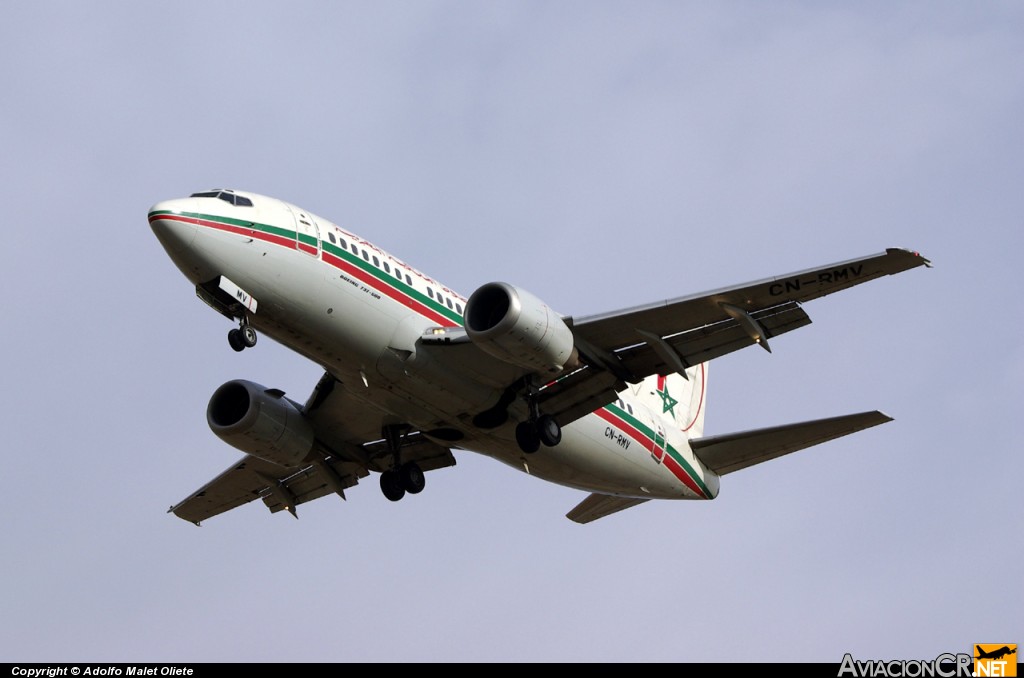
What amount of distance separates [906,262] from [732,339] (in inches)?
186

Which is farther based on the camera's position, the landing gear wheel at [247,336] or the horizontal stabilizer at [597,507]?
the horizontal stabilizer at [597,507]

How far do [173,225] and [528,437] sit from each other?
906 centimetres

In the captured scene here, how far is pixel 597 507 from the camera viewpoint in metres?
37.1

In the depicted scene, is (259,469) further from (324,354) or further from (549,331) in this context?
(549,331)

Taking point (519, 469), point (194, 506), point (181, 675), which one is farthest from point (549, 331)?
point (194, 506)

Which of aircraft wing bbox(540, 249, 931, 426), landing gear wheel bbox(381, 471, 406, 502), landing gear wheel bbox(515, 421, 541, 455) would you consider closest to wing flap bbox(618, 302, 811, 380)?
aircraft wing bbox(540, 249, 931, 426)

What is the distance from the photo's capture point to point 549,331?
2848 cm

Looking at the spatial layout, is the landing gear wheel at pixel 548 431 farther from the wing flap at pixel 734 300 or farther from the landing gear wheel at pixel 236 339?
the landing gear wheel at pixel 236 339

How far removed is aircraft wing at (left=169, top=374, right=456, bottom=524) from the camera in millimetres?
33844

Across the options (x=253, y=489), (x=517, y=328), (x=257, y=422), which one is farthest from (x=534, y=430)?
(x=253, y=489)

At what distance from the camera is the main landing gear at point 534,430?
30625 millimetres

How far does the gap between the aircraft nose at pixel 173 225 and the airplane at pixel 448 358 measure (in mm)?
28

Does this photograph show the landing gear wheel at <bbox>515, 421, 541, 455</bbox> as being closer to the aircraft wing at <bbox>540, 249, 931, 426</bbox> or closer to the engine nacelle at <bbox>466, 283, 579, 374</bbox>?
the aircraft wing at <bbox>540, 249, 931, 426</bbox>

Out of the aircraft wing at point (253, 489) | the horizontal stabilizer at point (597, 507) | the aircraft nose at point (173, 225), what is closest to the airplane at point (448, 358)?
the aircraft nose at point (173, 225)
